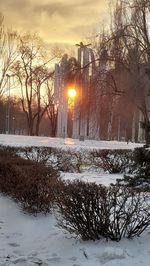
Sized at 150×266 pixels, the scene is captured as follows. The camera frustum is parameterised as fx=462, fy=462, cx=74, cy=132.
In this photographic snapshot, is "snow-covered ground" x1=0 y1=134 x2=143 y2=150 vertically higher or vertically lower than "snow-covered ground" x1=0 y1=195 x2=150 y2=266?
higher

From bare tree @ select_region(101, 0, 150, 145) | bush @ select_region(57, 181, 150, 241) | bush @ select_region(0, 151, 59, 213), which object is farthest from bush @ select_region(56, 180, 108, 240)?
bare tree @ select_region(101, 0, 150, 145)

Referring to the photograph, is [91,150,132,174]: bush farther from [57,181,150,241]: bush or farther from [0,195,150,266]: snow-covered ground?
[57,181,150,241]: bush

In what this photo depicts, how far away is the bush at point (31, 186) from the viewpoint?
24.9ft

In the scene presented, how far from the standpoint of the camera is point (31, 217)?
7750 millimetres

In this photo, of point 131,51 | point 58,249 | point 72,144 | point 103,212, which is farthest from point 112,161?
point 72,144

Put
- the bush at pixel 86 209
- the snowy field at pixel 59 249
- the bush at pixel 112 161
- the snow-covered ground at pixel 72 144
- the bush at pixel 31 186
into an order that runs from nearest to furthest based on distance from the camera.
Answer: the snowy field at pixel 59 249, the bush at pixel 86 209, the bush at pixel 31 186, the bush at pixel 112 161, the snow-covered ground at pixel 72 144

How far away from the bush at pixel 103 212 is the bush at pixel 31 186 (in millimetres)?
1239

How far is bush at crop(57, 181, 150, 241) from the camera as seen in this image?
561 centimetres

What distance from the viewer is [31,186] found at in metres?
7.89

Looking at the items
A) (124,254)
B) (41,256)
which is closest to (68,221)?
(41,256)

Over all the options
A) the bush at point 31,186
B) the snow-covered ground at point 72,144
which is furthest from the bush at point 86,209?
the snow-covered ground at point 72,144

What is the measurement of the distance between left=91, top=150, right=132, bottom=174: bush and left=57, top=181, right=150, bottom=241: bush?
8875 millimetres

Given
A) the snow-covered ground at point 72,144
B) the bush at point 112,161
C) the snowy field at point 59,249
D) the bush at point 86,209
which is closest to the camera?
the snowy field at point 59,249

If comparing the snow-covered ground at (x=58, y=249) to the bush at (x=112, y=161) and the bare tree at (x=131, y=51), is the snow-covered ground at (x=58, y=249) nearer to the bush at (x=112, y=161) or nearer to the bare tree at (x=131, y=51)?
the bush at (x=112, y=161)
